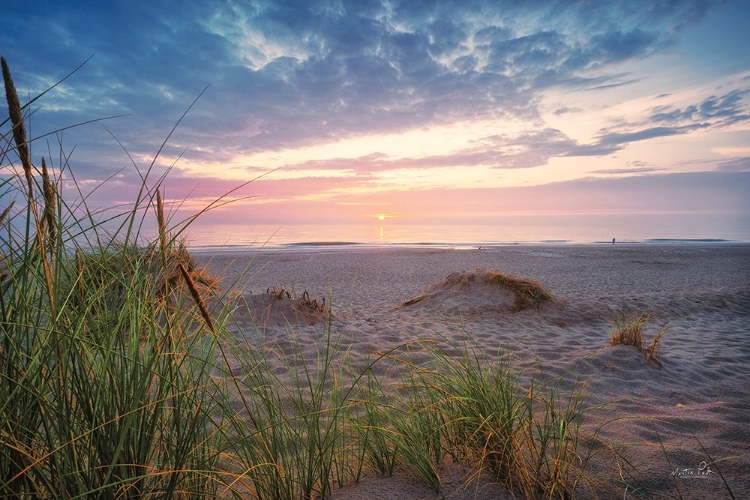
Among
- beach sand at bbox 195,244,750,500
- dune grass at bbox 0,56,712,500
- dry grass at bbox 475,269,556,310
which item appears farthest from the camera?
dry grass at bbox 475,269,556,310

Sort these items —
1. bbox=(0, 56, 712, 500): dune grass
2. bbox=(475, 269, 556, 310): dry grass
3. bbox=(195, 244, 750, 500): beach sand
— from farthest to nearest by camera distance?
1. bbox=(475, 269, 556, 310): dry grass
2. bbox=(195, 244, 750, 500): beach sand
3. bbox=(0, 56, 712, 500): dune grass

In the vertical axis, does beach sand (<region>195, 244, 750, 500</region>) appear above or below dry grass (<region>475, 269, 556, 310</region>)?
below

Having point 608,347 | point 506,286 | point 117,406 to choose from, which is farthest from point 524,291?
point 117,406

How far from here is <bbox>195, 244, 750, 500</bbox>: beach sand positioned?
2156mm

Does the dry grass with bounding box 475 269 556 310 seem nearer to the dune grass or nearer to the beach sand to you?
the beach sand

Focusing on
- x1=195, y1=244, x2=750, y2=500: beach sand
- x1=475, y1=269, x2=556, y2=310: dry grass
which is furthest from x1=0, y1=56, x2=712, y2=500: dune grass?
x1=475, y1=269, x2=556, y2=310: dry grass

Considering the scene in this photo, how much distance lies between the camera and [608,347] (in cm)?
521

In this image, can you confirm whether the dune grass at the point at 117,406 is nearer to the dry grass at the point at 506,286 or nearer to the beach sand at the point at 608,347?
the beach sand at the point at 608,347

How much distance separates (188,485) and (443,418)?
4.24ft

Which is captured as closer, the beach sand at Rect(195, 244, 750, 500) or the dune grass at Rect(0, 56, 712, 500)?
the dune grass at Rect(0, 56, 712, 500)

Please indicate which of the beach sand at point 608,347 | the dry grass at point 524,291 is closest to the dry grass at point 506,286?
the dry grass at point 524,291

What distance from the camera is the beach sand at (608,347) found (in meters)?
2.16

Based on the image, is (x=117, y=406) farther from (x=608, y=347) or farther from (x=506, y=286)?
(x=506, y=286)

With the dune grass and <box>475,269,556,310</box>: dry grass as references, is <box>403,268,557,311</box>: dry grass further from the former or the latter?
the dune grass
